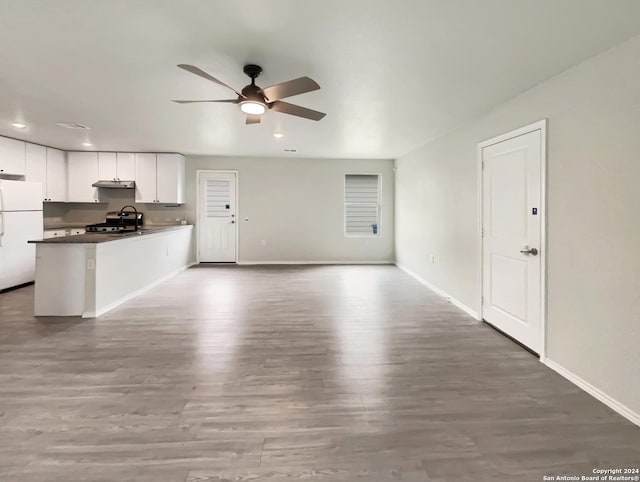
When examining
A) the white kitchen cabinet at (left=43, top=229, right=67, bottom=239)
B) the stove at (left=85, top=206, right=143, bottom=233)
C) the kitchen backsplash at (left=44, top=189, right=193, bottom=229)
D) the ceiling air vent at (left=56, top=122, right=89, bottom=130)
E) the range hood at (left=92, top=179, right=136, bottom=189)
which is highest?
the ceiling air vent at (left=56, top=122, right=89, bottom=130)

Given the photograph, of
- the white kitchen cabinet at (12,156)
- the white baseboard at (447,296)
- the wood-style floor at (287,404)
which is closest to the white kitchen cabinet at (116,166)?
the white kitchen cabinet at (12,156)

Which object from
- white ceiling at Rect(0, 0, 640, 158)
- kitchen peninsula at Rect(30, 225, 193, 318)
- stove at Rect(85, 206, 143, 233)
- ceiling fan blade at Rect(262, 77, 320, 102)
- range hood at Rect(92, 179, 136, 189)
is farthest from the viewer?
range hood at Rect(92, 179, 136, 189)

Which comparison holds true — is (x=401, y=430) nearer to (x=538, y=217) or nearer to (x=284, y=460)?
(x=284, y=460)

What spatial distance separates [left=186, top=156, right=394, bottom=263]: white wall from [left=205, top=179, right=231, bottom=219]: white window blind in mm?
276

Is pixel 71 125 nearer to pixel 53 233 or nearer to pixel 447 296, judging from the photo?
pixel 53 233

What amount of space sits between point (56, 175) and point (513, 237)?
25.3ft

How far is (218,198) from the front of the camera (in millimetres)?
7180

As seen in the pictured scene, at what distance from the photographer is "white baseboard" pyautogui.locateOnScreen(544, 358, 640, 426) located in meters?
1.94

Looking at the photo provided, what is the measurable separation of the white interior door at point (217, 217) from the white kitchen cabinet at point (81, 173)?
2.03 m

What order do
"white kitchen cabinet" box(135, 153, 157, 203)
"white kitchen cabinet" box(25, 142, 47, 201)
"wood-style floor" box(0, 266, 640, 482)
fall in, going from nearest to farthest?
"wood-style floor" box(0, 266, 640, 482) < "white kitchen cabinet" box(25, 142, 47, 201) < "white kitchen cabinet" box(135, 153, 157, 203)

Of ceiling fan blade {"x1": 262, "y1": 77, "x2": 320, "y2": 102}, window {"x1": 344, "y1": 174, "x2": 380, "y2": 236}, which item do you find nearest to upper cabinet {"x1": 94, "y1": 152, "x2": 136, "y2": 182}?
window {"x1": 344, "y1": 174, "x2": 380, "y2": 236}

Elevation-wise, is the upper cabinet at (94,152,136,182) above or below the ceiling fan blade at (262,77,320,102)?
above

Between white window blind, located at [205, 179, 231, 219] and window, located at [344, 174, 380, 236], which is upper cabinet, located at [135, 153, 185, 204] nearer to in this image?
white window blind, located at [205, 179, 231, 219]

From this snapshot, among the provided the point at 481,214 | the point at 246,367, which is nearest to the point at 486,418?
the point at 246,367
